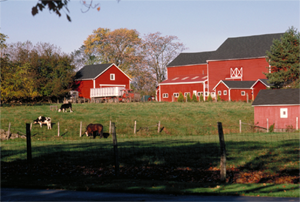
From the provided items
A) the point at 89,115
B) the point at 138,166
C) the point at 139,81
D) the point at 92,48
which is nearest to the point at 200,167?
the point at 138,166

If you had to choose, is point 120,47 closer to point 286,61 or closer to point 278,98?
point 286,61

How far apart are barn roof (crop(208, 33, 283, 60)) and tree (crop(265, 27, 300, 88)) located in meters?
9.90

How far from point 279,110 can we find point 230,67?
33389mm

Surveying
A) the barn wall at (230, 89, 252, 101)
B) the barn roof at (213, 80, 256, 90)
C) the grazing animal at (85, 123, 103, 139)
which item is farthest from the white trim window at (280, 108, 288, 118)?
the barn roof at (213, 80, 256, 90)

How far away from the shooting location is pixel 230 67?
240 feet

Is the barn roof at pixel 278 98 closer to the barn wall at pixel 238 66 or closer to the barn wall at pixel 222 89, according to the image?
the barn wall at pixel 222 89

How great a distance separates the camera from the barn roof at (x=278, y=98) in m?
40.4

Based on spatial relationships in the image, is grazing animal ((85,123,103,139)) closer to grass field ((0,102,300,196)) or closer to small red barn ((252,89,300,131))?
grass field ((0,102,300,196))

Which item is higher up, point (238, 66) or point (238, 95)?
point (238, 66)

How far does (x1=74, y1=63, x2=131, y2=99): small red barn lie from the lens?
7488 centimetres

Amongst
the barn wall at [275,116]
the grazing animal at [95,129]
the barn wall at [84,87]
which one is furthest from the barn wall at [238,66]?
the grazing animal at [95,129]

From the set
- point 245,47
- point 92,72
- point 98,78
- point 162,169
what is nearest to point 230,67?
point 245,47

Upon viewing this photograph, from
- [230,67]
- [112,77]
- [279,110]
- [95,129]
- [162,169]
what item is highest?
[230,67]

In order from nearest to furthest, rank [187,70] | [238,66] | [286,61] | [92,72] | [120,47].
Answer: [286,61] → [238,66] → [92,72] → [187,70] → [120,47]
